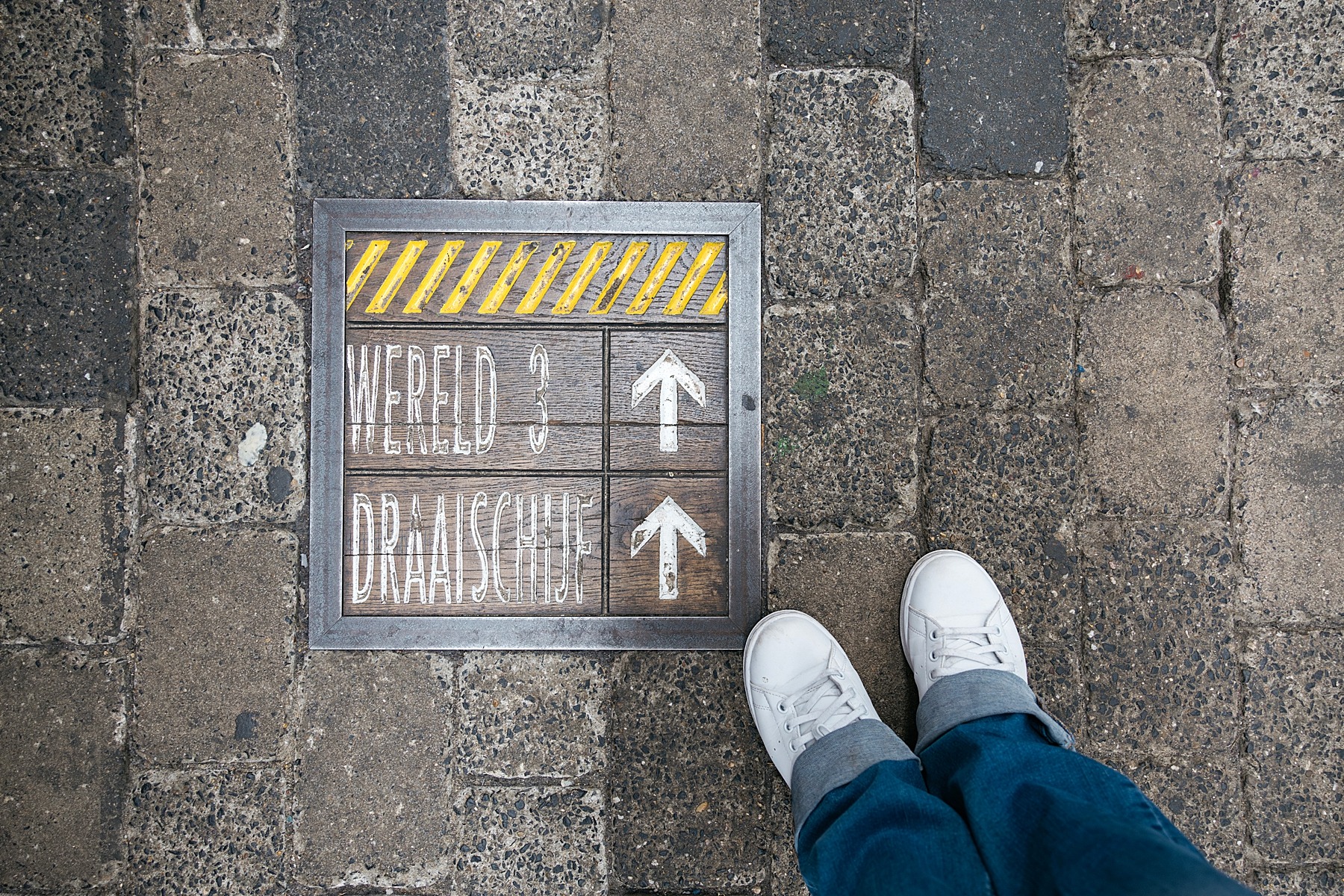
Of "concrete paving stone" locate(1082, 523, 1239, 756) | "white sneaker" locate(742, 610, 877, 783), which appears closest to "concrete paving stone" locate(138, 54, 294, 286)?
"white sneaker" locate(742, 610, 877, 783)

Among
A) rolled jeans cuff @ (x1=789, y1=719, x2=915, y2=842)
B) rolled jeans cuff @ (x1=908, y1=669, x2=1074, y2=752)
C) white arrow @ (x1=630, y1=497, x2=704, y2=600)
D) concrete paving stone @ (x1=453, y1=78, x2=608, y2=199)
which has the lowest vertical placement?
rolled jeans cuff @ (x1=789, y1=719, x2=915, y2=842)

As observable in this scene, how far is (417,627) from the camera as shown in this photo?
6.27 feet

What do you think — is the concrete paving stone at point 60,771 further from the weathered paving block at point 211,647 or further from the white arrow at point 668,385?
the white arrow at point 668,385

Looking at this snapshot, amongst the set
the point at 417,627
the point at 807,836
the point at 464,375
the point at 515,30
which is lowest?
the point at 807,836

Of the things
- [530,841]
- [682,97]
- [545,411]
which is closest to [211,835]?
[530,841]

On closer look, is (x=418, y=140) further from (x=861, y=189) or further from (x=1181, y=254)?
(x=1181, y=254)

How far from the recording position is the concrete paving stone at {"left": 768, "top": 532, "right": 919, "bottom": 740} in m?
1.95

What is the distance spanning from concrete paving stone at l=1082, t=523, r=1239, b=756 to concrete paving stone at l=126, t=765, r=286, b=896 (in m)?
2.21

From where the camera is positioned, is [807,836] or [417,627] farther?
[417,627]

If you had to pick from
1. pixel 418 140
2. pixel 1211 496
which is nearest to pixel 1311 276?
pixel 1211 496

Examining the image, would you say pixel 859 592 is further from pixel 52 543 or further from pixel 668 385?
pixel 52 543

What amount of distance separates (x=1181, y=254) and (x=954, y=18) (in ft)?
2.94

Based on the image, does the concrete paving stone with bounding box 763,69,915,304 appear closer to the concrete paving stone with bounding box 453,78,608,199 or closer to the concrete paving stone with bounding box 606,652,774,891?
the concrete paving stone with bounding box 453,78,608,199

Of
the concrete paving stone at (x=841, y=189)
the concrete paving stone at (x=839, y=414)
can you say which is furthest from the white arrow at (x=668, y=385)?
the concrete paving stone at (x=841, y=189)
